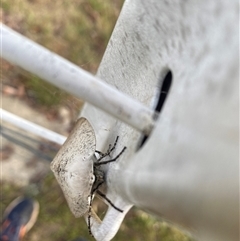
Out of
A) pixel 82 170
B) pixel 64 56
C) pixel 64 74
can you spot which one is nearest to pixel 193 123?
pixel 64 74

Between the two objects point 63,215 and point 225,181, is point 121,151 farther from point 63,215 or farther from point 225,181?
point 63,215

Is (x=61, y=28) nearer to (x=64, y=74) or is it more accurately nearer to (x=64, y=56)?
(x=64, y=56)

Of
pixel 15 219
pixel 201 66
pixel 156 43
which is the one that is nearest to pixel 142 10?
pixel 156 43

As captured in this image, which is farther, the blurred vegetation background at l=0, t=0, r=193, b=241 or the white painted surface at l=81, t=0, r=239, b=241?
the blurred vegetation background at l=0, t=0, r=193, b=241

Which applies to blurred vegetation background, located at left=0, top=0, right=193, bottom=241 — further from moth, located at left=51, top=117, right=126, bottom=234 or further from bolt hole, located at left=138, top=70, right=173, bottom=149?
bolt hole, located at left=138, top=70, right=173, bottom=149

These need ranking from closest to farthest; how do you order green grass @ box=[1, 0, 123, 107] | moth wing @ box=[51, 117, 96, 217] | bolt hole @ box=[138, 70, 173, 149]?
bolt hole @ box=[138, 70, 173, 149], moth wing @ box=[51, 117, 96, 217], green grass @ box=[1, 0, 123, 107]

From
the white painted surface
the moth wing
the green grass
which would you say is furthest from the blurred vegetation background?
the white painted surface
